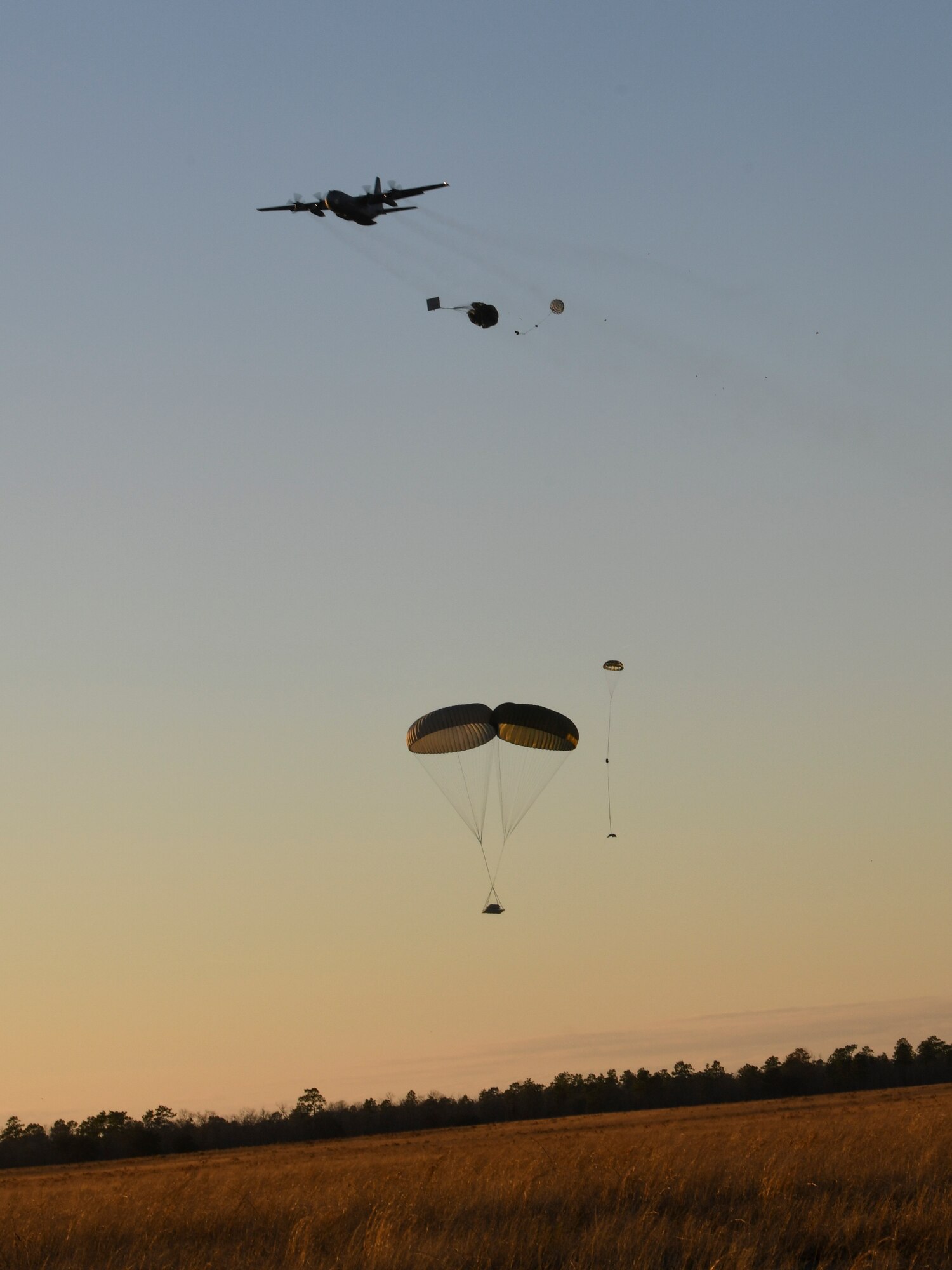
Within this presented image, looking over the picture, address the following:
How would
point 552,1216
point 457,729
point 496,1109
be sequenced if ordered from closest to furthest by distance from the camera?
1. point 552,1216
2. point 457,729
3. point 496,1109

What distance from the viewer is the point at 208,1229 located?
1517 cm

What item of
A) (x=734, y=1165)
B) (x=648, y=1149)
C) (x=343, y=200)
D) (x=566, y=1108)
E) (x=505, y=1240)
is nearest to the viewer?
(x=505, y=1240)

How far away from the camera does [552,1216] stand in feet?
48.5

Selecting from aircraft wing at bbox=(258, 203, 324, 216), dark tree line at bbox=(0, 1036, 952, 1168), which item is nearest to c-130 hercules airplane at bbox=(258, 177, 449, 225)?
aircraft wing at bbox=(258, 203, 324, 216)

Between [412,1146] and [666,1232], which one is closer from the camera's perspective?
[666,1232]

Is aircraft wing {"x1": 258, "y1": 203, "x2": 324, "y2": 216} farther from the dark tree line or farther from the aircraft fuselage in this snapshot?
the dark tree line

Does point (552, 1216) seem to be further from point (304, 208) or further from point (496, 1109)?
point (496, 1109)

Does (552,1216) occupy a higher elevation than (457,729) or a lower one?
lower

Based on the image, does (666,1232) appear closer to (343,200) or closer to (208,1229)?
(208,1229)

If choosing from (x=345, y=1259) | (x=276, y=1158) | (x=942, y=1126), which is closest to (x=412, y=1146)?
(x=276, y=1158)

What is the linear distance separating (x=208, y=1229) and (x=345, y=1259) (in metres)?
3.04

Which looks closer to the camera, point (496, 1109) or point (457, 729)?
point (457, 729)

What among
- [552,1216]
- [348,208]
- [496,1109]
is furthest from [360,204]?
[496,1109]

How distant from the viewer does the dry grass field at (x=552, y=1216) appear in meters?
12.8
